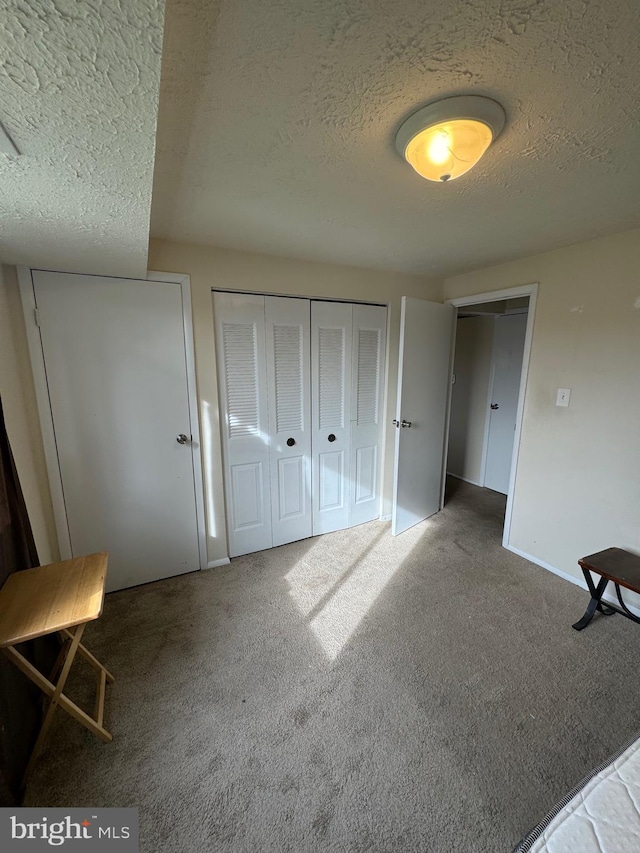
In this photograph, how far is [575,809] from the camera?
2.44ft

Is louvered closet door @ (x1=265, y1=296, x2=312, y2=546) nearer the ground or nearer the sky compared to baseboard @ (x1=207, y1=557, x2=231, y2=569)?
nearer the sky

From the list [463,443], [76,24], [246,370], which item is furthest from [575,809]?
[463,443]

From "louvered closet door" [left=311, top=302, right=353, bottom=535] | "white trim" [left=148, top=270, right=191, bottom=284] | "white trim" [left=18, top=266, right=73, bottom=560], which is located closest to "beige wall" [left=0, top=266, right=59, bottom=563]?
"white trim" [left=18, top=266, right=73, bottom=560]

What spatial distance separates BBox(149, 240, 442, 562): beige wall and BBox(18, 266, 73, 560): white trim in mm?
637

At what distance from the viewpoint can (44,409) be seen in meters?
1.86

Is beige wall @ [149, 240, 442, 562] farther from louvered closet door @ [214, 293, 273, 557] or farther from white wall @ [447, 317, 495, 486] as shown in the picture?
white wall @ [447, 317, 495, 486]

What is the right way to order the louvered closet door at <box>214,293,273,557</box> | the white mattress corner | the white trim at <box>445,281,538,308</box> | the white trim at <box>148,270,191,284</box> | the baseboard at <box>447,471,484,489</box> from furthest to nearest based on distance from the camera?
1. the baseboard at <box>447,471,484,489</box>
2. the white trim at <box>445,281,538,308</box>
3. the louvered closet door at <box>214,293,273,557</box>
4. the white trim at <box>148,270,191,284</box>
5. the white mattress corner

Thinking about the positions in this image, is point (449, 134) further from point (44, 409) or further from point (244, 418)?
point (44, 409)

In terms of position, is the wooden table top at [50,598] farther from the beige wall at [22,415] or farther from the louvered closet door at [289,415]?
the louvered closet door at [289,415]

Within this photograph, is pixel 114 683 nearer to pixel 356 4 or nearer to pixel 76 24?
pixel 76 24

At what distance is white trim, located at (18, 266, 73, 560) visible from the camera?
175 centimetres

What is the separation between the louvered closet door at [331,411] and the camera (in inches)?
101

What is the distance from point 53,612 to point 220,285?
186 cm

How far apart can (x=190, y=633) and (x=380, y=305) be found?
2.62m
